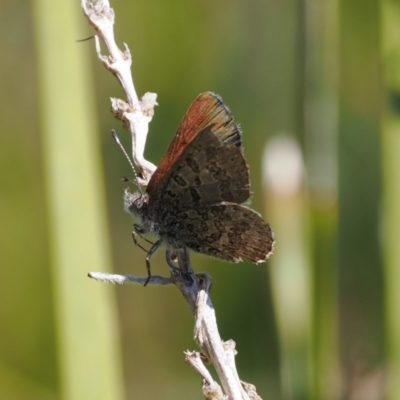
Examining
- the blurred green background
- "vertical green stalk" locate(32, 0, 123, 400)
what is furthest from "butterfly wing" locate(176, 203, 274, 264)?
the blurred green background

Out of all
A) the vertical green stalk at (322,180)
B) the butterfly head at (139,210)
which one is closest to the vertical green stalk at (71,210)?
the butterfly head at (139,210)

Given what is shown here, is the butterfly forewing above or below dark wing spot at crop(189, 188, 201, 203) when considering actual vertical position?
above

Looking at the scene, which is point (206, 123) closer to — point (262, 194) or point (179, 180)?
point (179, 180)

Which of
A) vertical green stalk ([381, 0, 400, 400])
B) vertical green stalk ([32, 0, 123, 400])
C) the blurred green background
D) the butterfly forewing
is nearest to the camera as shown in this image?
the butterfly forewing

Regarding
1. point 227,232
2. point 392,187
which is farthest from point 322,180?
point 227,232

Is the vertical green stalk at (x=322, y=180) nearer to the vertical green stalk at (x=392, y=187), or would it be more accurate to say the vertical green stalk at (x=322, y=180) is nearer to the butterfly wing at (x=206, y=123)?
the vertical green stalk at (x=392, y=187)

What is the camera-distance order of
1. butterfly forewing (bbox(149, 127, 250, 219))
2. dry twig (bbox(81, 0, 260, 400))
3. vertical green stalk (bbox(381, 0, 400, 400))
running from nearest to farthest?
dry twig (bbox(81, 0, 260, 400)) → butterfly forewing (bbox(149, 127, 250, 219)) → vertical green stalk (bbox(381, 0, 400, 400))

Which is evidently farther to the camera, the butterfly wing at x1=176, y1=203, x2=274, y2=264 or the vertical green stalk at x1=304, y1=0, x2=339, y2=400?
the vertical green stalk at x1=304, y1=0, x2=339, y2=400

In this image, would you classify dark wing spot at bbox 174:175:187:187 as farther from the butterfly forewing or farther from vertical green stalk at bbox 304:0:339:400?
vertical green stalk at bbox 304:0:339:400
